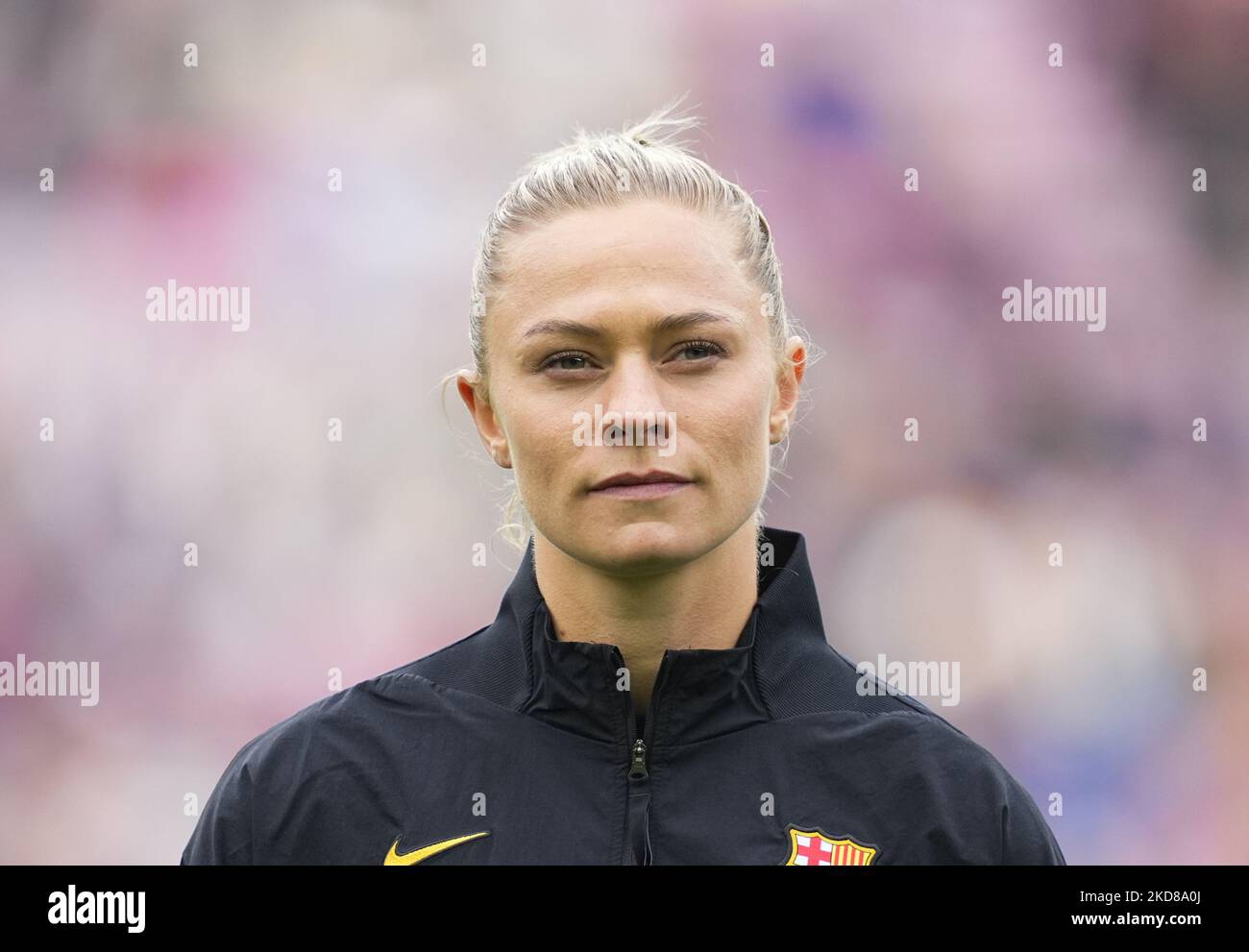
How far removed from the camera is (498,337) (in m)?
3.14

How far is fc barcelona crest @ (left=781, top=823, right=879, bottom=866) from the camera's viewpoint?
9.37 ft

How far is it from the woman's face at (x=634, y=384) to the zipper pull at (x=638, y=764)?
35cm

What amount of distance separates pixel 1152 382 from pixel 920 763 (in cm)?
641

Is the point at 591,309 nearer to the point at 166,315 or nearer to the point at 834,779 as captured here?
the point at 834,779

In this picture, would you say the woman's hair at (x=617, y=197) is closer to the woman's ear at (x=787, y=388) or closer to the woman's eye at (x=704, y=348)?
the woman's ear at (x=787, y=388)

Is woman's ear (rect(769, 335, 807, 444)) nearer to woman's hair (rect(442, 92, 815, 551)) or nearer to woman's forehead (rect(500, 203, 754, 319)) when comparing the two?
woman's hair (rect(442, 92, 815, 551))

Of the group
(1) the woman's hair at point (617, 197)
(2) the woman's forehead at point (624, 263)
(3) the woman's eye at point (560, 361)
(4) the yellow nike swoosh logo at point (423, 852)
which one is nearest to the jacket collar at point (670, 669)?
(1) the woman's hair at point (617, 197)

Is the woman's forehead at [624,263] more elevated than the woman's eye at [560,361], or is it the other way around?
the woman's forehead at [624,263]

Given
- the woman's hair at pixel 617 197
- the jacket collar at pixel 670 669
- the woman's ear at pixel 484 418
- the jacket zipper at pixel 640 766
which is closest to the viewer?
the jacket zipper at pixel 640 766

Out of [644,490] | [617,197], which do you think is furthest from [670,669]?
[617,197]

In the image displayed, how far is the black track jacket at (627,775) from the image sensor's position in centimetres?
288

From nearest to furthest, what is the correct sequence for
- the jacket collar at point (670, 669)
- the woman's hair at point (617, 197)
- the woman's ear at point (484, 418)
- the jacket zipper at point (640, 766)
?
Answer: the jacket zipper at point (640, 766)
the jacket collar at point (670, 669)
the woman's hair at point (617, 197)
the woman's ear at point (484, 418)

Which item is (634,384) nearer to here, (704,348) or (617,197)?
(704,348)

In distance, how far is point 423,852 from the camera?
2.91 m
